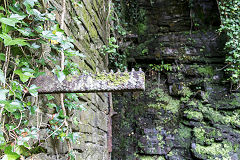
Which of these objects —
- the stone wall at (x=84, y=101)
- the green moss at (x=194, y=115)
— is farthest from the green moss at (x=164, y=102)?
the stone wall at (x=84, y=101)

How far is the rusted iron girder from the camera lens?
2.74ft

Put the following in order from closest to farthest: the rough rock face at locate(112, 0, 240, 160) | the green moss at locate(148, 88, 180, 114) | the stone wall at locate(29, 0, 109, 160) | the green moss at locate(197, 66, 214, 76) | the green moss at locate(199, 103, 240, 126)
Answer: the stone wall at locate(29, 0, 109, 160) < the rough rock face at locate(112, 0, 240, 160) < the green moss at locate(199, 103, 240, 126) < the green moss at locate(148, 88, 180, 114) < the green moss at locate(197, 66, 214, 76)

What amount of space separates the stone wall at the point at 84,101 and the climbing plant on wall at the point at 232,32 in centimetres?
207

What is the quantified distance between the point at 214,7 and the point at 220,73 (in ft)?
5.52

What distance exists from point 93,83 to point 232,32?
3.21 m

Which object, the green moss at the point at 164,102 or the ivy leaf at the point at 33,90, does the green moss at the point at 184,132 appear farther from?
the ivy leaf at the point at 33,90

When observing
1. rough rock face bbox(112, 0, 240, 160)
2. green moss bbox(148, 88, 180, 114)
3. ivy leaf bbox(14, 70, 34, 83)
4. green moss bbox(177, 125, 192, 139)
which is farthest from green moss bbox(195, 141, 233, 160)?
ivy leaf bbox(14, 70, 34, 83)

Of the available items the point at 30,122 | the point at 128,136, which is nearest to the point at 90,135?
the point at 30,122

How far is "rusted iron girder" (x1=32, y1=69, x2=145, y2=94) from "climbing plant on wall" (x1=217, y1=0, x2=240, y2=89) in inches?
109

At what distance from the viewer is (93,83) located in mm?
854

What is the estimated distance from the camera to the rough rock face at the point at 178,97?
9.42 feet

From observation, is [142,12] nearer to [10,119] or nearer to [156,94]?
[156,94]

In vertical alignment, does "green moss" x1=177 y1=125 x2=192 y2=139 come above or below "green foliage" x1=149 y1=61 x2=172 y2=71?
below

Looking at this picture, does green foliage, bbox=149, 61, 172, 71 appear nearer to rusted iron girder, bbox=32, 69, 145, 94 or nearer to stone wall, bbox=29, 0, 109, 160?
stone wall, bbox=29, 0, 109, 160
